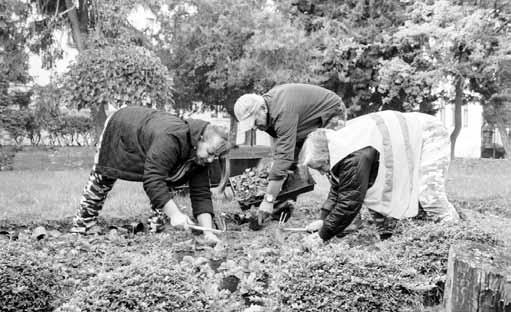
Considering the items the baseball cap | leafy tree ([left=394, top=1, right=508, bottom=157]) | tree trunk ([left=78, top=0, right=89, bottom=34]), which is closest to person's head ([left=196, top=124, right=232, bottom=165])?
the baseball cap

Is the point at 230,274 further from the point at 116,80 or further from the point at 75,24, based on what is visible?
the point at 75,24

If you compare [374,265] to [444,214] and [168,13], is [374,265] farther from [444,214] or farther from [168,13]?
[168,13]

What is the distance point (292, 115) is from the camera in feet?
15.2

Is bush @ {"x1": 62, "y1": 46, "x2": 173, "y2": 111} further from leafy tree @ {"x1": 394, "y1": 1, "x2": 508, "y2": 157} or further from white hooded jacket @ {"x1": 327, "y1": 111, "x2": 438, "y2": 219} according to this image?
leafy tree @ {"x1": 394, "y1": 1, "x2": 508, "y2": 157}

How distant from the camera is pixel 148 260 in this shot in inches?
97.8

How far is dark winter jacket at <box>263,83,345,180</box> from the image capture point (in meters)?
4.51

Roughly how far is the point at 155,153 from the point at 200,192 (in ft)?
2.33

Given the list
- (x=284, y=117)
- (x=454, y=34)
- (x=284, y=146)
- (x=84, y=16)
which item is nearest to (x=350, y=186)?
(x=284, y=146)

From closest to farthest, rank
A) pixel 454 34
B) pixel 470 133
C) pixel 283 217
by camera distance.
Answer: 1. pixel 283 217
2. pixel 454 34
3. pixel 470 133

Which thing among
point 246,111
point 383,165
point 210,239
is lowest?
point 210,239

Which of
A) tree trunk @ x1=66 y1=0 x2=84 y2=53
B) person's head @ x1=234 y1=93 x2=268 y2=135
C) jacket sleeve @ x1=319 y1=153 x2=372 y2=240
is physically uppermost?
tree trunk @ x1=66 y1=0 x2=84 y2=53

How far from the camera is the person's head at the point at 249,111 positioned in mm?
4441

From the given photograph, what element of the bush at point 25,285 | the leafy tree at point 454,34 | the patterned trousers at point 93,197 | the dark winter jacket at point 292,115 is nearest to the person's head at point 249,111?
the dark winter jacket at point 292,115

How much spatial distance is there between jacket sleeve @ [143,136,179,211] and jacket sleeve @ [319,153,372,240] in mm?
1104
